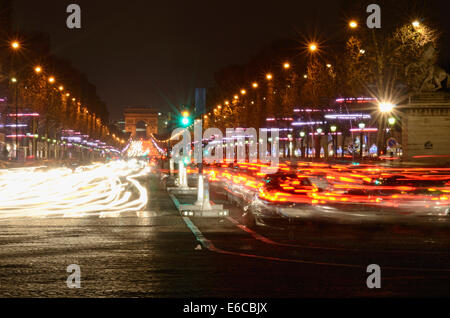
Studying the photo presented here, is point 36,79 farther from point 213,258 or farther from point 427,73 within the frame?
point 213,258

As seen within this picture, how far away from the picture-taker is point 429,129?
34844 mm

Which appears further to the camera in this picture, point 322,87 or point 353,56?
point 322,87

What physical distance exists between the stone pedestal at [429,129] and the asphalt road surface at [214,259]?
17.0m

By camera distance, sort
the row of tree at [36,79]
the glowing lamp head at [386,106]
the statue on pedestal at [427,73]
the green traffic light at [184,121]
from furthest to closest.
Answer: the row of tree at [36,79] → the glowing lamp head at [386,106] → the statue on pedestal at [427,73] → the green traffic light at [184,121]

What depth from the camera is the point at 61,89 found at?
108062 millimetres

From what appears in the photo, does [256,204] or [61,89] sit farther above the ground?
[61,89]

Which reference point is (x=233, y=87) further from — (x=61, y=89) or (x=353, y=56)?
(x=353, y=56)

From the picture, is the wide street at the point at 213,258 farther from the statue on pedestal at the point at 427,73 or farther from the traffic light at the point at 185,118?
the statue on pedestal at the point at 427,73

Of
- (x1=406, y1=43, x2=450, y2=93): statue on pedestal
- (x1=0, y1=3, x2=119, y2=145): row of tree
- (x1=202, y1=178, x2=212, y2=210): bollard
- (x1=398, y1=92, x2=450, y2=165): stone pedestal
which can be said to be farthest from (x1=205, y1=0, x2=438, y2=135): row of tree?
(x1=0, y1=3, x2=119, y2=145): row of tree

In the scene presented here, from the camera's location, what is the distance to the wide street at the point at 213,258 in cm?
943

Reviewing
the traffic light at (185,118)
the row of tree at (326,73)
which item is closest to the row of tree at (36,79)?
the row of tree at (326,73)

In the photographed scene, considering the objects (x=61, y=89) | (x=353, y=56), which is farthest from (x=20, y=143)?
(x=353, y=56)
